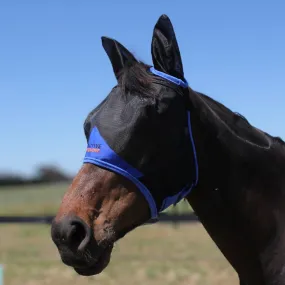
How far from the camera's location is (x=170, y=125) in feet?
7.57

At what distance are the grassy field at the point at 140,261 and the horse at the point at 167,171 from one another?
5293mm

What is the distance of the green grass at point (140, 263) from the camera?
7871 millimetres

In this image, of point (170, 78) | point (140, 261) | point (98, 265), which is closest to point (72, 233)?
point (98, 265)

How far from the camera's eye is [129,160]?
221 cm

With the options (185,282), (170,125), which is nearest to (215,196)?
(170,125)

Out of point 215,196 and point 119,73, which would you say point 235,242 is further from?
point 119,73

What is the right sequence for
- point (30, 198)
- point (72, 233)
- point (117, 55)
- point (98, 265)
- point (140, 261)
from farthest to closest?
point (30, 198)
point (140, 261)
point (117, 55)
point (98, 265)
point (72, 233)

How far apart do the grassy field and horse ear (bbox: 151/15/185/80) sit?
5.66 meters

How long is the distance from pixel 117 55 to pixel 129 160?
1.76ft

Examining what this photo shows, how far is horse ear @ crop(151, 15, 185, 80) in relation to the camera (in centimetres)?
236

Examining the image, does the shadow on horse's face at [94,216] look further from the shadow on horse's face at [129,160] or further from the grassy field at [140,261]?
the grassy field at [140,261]

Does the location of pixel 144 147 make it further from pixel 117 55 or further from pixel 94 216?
pixel 117 55

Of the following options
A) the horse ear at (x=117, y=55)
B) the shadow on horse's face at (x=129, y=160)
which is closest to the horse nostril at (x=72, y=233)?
the shadow on horse's face at (x=129, y=160)

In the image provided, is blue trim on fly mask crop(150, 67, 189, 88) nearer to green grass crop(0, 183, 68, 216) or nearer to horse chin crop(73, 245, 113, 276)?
horse chin crop(73, 245, 113, 276)
